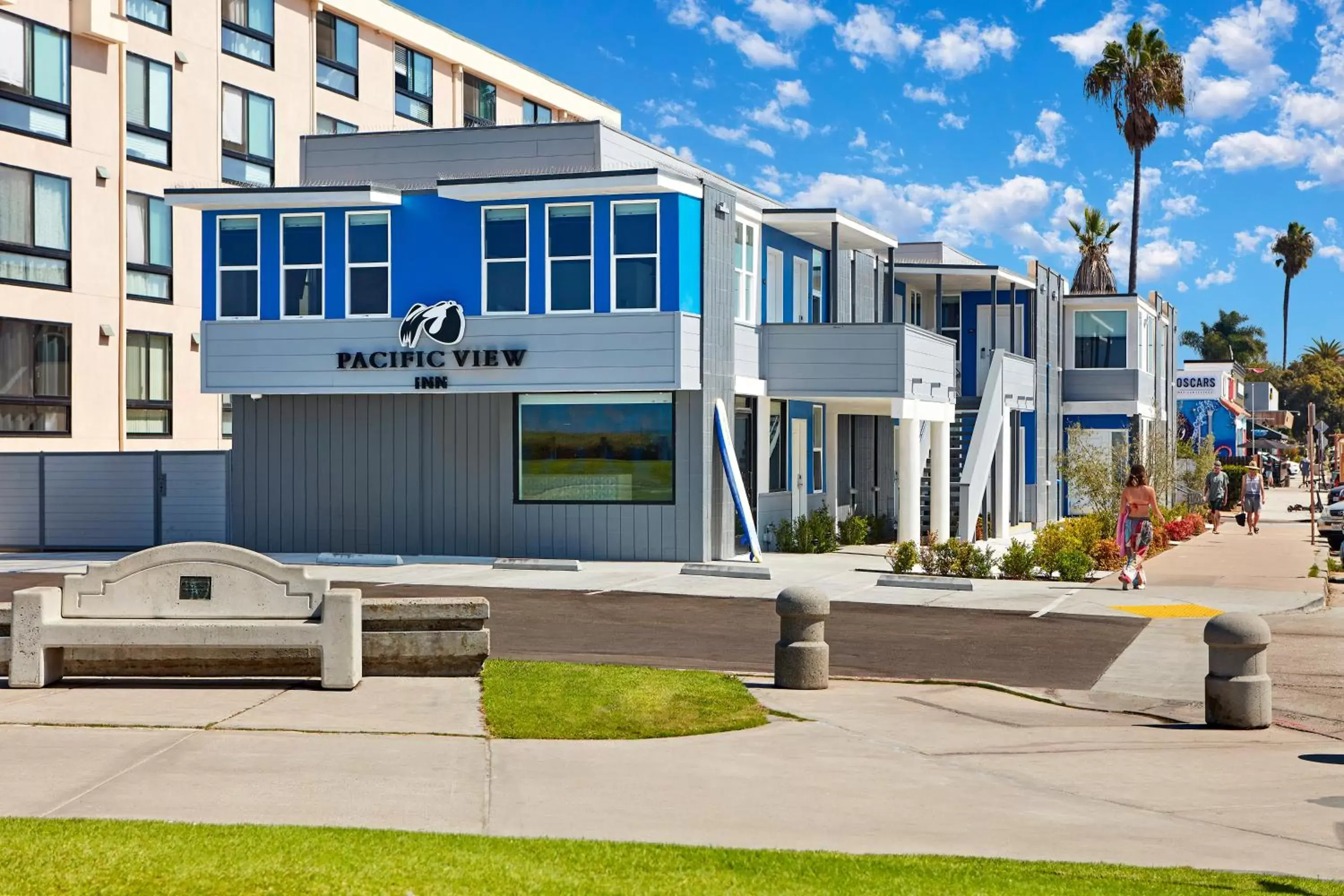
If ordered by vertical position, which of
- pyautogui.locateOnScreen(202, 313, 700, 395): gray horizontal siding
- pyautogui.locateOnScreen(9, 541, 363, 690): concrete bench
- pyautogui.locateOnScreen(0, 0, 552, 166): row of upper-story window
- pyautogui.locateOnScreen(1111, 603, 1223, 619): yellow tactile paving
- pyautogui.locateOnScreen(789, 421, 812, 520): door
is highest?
pyautogui.locateOnScreen(0, 0, 552, 166): row of upper-story window

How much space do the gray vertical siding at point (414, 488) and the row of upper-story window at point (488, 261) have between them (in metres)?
A: 1.78

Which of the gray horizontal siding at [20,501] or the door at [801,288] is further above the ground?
the door at [801,288]

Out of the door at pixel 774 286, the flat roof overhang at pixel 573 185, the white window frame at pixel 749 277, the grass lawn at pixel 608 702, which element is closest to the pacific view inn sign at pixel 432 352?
the flat roof overhang at pixel 573 185

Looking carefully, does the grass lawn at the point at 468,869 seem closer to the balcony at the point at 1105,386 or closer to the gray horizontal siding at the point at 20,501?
the gray horizontal siding at the point at 20,501

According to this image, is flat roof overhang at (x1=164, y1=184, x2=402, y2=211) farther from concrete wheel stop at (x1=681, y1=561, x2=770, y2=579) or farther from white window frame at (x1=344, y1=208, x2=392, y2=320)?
concrete wheel stop at (x1=681, y1=561, x2=770, y2=579)

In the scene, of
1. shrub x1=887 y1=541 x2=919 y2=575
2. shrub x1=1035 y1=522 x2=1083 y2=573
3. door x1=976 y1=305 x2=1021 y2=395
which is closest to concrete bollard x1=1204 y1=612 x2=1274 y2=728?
shrub x1=887 y1=541 x2=919 y2=575

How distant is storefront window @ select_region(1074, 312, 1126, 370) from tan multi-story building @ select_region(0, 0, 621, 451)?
22.5 metres

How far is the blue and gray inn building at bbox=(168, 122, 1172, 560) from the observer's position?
84.6 ft

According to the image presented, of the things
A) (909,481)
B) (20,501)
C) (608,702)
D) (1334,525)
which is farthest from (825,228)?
(608,702)

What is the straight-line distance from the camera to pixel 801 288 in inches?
1229

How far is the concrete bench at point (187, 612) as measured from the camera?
12141 mm

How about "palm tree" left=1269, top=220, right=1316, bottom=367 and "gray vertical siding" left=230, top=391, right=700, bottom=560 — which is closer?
"gray vertical siding" left=230, top=391, right=700, bottom=560

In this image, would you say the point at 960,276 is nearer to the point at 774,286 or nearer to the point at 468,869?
the point at 774,286

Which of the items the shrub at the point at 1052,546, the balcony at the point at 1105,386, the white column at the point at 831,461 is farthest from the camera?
the balcony at the point at 1105,386
